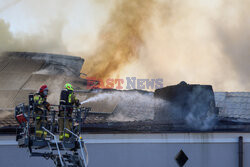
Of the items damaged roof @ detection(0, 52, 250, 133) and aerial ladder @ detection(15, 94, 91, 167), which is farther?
damaged roof @ detection(0, 52, 250, 133)

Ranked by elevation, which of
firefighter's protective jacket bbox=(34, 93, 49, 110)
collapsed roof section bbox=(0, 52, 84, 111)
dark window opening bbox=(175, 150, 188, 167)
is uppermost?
collapsed roof section bbox=(0, 52, 84, 111)

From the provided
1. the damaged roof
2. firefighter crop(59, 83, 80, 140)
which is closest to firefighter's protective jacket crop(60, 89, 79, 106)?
firefighter crop(59, 83, 80, 140)

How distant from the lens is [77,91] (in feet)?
75.8

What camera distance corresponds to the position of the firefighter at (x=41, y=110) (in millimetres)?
9680

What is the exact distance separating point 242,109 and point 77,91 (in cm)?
1058

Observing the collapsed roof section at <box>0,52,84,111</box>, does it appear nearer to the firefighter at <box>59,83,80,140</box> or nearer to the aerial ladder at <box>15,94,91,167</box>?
the aerial ladder at <box>15,94,91,167</box>

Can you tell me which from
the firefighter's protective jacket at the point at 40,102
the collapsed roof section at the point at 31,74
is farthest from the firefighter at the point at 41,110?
the collapsed roof section at the point at 31,74

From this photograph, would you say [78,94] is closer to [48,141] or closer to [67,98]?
[67,98]

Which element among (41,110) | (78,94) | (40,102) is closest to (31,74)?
(78,94)

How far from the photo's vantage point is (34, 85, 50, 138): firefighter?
31.8 ft

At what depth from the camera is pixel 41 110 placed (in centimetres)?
984

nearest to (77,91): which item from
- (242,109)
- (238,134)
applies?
(242,109)

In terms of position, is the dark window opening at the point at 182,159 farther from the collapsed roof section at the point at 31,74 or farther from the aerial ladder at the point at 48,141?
the collapsed roof section at the point at 31,74

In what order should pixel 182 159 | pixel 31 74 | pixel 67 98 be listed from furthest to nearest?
pixel 31 74
pixel 182 159
pixel 67 98
